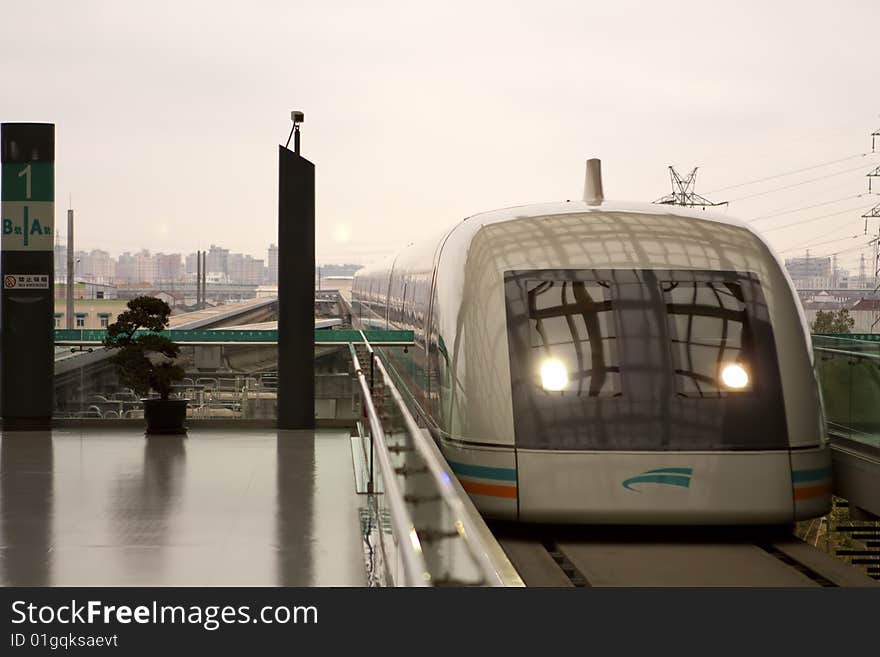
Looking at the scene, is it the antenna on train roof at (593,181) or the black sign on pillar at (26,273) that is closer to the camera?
the antenna on train roof at (593,181)

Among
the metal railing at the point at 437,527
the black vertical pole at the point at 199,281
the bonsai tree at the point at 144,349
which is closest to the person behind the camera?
the metal railing at the point at 437,527

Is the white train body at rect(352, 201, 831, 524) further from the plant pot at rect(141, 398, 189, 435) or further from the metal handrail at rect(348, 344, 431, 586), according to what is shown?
the plant pot at rect(141, 398, 189, 435)

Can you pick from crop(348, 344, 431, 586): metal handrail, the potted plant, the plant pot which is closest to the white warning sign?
the potted plant

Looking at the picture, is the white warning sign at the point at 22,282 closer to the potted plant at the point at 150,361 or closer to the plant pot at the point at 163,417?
the potted plant at the point at 150,361

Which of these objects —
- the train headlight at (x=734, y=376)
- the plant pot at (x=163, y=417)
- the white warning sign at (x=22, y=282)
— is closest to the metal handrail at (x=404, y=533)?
the train headlight at (x=734, y=376)

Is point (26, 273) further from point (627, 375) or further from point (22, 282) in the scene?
point (627, 375)

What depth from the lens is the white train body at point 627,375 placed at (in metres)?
7.14

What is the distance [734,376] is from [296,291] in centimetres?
622

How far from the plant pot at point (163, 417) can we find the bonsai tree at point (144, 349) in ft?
0.42

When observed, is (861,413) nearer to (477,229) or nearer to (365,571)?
(477,229)

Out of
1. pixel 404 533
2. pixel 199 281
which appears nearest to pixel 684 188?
pixel 199 281

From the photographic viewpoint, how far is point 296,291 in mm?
12672

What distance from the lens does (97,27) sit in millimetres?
13531
